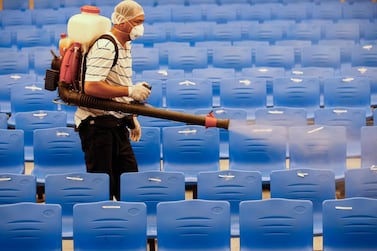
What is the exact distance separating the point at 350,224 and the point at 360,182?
0.62 metres

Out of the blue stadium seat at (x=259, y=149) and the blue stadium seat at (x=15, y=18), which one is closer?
the blue stadium seat at (x=259, y=149)

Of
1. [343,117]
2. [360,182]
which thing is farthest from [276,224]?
[343,117]

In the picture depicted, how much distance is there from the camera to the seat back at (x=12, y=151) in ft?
22.3

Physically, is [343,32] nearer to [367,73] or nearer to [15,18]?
[367,73]

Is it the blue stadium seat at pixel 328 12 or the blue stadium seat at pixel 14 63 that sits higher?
the blue stadium seat at pixel 328 12

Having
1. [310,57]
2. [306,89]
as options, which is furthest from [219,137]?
[310,57]

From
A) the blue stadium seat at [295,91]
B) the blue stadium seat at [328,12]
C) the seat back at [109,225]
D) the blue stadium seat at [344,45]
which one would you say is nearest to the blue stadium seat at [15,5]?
the blue stadium seat at [328,12]

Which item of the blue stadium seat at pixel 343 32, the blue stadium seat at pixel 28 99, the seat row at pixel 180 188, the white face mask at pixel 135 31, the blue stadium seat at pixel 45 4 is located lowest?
the seat row at pixel 180 188

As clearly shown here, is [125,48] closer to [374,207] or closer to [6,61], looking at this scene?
[374,207]

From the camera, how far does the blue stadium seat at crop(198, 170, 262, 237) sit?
18.8ft

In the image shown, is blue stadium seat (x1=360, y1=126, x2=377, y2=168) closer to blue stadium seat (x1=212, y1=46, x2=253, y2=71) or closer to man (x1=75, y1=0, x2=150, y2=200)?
man (x1=75, y1=0, x2=150, y2=200)

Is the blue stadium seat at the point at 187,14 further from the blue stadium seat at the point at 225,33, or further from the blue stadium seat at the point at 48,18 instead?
the blue stadium seat at the point at 48,18

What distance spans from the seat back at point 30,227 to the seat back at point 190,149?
179 centimetres

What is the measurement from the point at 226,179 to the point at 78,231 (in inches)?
47.0
